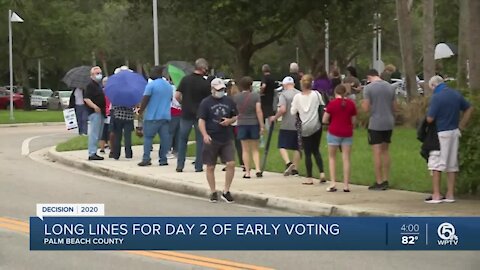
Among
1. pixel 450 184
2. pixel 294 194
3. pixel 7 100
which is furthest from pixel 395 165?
pixel 7 100

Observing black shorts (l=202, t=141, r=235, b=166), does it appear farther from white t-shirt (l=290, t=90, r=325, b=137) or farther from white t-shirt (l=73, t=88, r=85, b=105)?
white t-shirt (l=73, t=88, r=85, b=105)

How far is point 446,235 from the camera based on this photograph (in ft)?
27.6

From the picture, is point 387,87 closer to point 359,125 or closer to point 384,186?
point 384,186

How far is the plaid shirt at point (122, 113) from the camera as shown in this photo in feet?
58.3

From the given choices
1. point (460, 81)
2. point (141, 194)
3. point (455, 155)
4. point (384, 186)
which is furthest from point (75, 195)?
point (460, 81)

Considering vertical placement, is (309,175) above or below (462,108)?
below

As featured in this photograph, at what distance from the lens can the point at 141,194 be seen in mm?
13906

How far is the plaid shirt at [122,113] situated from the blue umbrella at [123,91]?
0.13m

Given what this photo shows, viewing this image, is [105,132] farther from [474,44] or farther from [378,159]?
[474,44]

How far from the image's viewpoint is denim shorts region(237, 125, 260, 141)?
15.1 m

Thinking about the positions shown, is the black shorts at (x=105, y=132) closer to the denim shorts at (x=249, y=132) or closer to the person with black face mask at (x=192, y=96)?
the person with black face mask at (x=192, y=96)

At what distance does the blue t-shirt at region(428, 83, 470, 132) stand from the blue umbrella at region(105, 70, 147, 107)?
7.56m

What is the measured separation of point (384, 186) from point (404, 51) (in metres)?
14.5

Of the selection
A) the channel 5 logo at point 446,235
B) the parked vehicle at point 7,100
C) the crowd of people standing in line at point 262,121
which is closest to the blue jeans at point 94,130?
the crowd of people standing in line at point 262,121
